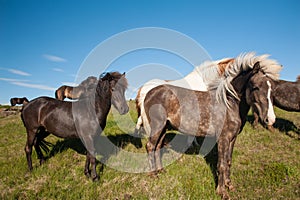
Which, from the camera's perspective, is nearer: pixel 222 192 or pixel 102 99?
pixel 222 192

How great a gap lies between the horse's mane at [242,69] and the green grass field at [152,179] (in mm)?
1904

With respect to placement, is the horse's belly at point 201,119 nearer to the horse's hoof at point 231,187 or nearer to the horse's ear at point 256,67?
the horse's ear at point 256,67

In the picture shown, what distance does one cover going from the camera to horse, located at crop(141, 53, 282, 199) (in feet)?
11.8

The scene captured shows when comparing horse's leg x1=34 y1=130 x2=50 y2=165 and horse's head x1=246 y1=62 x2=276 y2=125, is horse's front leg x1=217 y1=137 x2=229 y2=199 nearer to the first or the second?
horse's head x1=246 y1=62 x2=276 y2=125

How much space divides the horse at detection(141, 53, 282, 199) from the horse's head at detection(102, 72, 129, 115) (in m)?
0.90

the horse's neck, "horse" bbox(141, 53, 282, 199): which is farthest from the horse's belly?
the horse's neck

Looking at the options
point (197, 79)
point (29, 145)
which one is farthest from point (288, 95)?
point (29, 145)

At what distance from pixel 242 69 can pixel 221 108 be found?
2.93 feet


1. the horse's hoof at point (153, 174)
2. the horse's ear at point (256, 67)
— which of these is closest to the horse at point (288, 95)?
the horse's ear at point (256, 67)

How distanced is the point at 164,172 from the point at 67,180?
2.33 m

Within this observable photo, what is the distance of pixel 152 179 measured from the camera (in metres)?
4.49

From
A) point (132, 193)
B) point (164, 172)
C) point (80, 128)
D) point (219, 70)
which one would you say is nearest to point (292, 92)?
point (219, 70)

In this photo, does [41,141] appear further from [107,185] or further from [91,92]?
[107,185]

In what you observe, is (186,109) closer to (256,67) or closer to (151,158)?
(151,158)
